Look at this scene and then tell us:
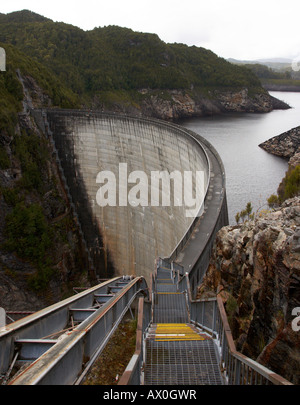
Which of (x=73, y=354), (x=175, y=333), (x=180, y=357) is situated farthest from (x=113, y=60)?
(x=73, y=354)

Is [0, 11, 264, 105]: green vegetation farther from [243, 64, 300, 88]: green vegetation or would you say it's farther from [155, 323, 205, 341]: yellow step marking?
[155, 323, 205, 341]: yellow step marking

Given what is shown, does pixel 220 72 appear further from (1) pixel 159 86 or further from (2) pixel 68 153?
→ (2) pixel 68 153

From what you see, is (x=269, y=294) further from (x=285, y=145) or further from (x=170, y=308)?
(x=285, y=145)

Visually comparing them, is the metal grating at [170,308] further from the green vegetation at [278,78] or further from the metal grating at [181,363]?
the green vegetation at [278,78]

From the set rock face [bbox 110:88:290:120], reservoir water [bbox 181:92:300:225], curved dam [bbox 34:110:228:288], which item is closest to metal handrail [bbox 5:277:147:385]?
curved dam [bbox 34:110:228:288]

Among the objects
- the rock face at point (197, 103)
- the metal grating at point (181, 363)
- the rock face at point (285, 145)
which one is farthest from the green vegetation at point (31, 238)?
the rock face at point (197, 103)
